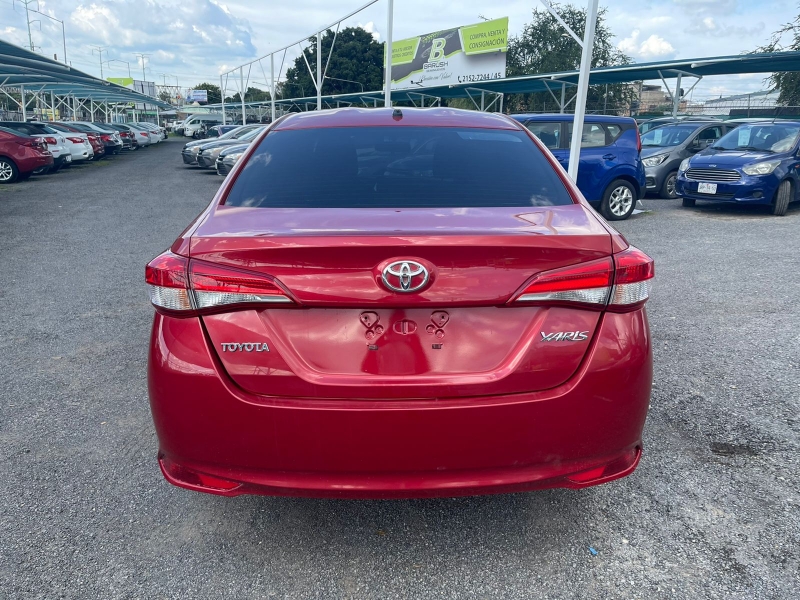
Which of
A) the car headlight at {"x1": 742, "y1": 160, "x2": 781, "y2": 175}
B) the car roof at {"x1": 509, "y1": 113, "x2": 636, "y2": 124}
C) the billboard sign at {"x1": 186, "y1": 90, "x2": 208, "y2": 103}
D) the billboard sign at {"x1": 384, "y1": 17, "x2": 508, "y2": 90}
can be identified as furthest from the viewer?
the billboard sign at {"x1": 186, "y1": 90, "x2": 208, "y2": 103}

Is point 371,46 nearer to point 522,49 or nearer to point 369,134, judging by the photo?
point 522,49

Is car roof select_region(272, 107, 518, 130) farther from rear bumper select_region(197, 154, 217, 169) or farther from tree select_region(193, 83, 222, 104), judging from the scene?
tree select_region(193, 83, 222, 104)

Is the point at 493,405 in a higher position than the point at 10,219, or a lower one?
higher

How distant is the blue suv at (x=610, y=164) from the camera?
10773mm

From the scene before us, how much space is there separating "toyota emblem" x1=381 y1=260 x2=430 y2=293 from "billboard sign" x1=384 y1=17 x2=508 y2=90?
3484 centimetres

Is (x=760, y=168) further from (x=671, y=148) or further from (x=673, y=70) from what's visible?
(x=673, y=70)

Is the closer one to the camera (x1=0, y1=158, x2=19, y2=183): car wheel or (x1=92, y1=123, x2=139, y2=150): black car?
(x1=0, y1=158, x2=19, y2=183): car wheel

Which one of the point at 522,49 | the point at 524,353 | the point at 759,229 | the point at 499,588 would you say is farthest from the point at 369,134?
the point at 522,49

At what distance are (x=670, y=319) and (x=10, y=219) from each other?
33.4 ft

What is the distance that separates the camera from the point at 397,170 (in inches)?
112

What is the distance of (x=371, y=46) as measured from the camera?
71125mm

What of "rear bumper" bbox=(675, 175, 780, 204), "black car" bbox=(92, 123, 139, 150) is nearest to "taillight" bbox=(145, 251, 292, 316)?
"rear bumper" bbox=(675, 175, 780, 204)

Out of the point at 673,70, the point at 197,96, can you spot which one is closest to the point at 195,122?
the point at 673,70

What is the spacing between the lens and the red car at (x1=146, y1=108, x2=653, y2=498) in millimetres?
2059
